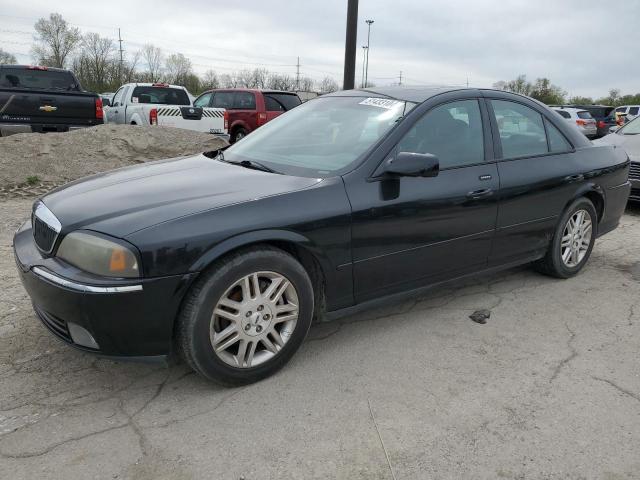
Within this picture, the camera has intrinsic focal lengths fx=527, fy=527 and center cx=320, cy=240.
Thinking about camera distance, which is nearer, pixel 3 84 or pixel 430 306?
pixel 430 306

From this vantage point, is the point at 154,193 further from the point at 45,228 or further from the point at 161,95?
the point at 161,95

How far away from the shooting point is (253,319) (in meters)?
2.74

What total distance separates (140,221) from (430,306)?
229cm

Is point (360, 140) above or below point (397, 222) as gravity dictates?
above

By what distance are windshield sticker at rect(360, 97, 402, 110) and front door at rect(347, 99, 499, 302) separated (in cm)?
25

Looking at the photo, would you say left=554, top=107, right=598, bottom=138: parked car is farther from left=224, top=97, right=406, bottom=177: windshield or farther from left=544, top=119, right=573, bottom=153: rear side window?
left=224, top=97, right=406, bottom=177: windshield

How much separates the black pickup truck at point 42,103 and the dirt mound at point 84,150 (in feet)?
4.12

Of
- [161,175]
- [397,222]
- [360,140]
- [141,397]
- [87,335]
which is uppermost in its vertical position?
[360,140]

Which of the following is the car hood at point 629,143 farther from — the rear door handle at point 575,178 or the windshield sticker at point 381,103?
the windshield sticker at point 381,103

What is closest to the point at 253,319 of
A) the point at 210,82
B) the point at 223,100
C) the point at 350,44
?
the point at 350,44

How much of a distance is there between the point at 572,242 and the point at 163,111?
9.02m

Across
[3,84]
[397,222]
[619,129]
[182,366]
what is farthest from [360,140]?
[3,84]

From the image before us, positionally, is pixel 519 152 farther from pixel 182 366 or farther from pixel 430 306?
pixel 182 366

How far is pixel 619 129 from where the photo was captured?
8.58m
